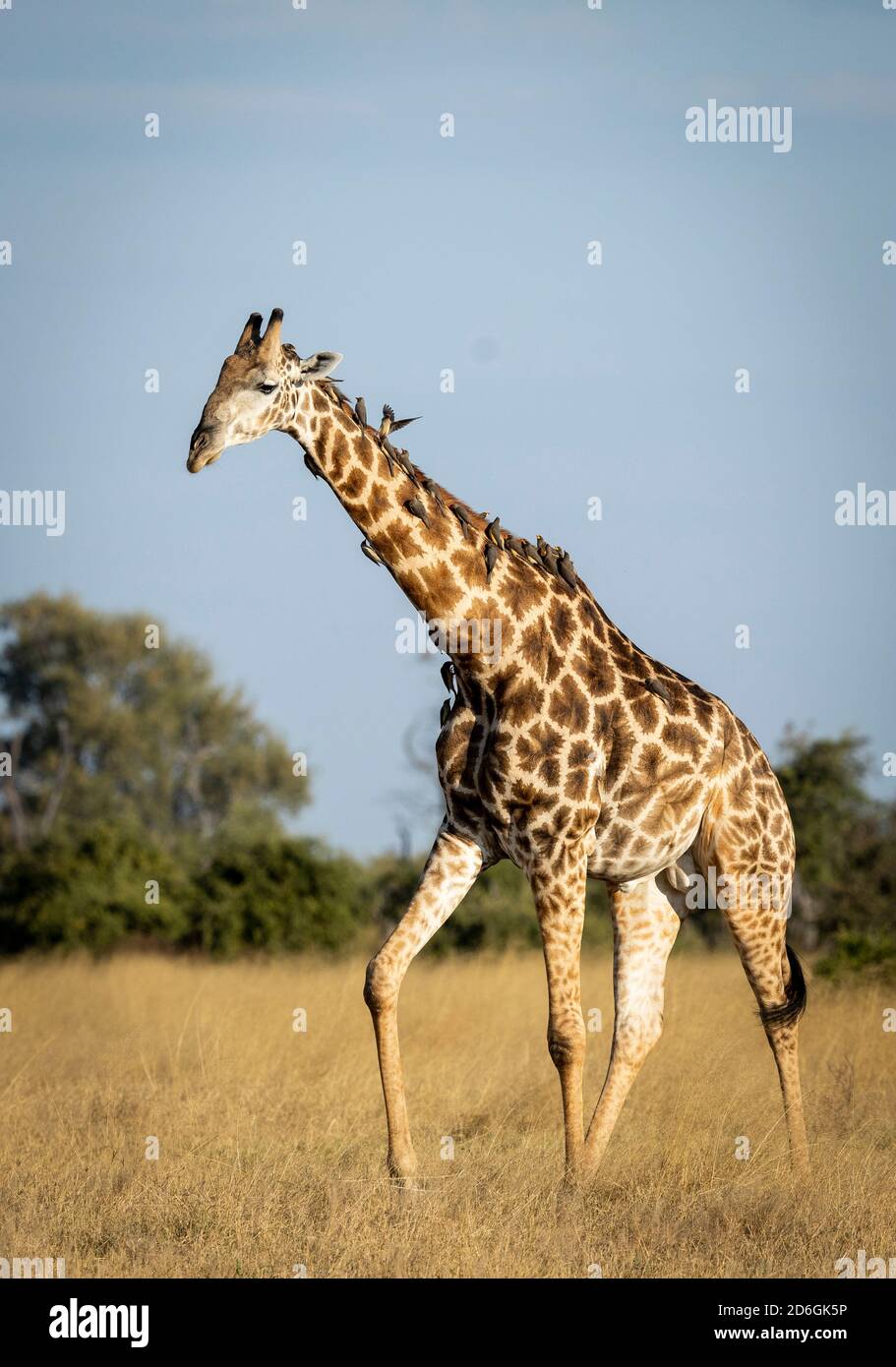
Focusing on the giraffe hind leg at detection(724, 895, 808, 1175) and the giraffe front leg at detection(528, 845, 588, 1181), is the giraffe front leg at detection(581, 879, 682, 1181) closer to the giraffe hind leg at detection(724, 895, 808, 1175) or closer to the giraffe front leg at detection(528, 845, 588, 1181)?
→ the giraffe hind leg at detection(724, 895, 808, 1175)

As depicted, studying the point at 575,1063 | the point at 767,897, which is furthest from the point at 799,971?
the point at 575,1063

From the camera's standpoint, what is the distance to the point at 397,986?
28.0ft

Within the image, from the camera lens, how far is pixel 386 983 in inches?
340

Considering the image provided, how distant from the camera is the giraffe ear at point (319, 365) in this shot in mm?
8398

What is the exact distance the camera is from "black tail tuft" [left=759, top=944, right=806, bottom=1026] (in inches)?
388

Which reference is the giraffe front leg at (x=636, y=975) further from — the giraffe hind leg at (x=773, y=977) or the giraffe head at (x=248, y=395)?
the giraffe head at (x=248, y=395)

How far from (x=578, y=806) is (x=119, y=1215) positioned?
9.48 feet

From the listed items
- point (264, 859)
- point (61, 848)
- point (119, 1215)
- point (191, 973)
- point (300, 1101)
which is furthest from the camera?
point (61, 848)

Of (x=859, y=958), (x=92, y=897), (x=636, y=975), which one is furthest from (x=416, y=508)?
(x=92, y=897)

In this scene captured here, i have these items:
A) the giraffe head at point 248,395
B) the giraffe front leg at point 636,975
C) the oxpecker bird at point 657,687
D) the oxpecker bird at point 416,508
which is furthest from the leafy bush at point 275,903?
the giraffe head at point 248,395

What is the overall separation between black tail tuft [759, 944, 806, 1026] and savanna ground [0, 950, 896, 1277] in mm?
627

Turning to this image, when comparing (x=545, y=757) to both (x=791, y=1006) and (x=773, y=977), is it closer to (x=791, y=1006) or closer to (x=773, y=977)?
(x=773, y=977)

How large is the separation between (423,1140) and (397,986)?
5.77 feet

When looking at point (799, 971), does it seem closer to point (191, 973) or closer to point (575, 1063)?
point (575, 1063)
